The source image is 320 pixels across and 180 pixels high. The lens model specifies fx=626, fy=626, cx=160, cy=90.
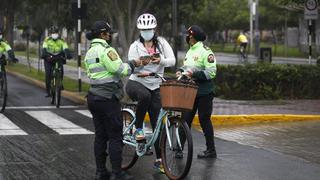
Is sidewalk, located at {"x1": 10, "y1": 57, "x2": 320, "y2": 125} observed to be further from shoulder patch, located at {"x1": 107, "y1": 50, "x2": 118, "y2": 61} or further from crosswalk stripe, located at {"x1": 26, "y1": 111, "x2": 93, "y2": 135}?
shoulder patch, located at {"x1": 107, "y1": 50, "x2": 118, "y2": 61}

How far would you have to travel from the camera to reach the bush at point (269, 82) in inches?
606

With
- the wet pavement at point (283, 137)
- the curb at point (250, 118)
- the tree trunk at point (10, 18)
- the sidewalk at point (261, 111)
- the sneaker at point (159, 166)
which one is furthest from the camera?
the tree trunk at point (10, 18)

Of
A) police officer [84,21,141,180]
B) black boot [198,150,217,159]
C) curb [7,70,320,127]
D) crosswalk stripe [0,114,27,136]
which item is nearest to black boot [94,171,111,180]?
police officer [84,21,141,180]

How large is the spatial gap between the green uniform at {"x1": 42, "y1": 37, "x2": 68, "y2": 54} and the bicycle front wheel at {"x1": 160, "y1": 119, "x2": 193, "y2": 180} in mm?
9053

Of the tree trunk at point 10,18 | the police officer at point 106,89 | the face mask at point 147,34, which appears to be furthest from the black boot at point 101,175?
the tree trunk at point 10,18

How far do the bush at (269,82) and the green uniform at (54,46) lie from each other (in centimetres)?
409

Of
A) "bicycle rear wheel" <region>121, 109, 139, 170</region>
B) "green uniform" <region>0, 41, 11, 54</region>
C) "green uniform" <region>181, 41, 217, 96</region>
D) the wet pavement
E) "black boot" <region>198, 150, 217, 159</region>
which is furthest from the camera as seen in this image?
"green uniform" <region>0, 41, 11, 54</region>

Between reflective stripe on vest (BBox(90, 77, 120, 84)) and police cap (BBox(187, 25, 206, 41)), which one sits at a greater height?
police cap (BBox(187, 25, 206, 41))

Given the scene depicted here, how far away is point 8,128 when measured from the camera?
11.5 meters

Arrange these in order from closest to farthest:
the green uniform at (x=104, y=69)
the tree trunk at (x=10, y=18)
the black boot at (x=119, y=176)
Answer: the green uniform at (x=104, y=69) < the black boot at (x=119, y=176) < the tree trunk at (x=10, y=18)

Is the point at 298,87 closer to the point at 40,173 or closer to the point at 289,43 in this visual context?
the point at 40,173

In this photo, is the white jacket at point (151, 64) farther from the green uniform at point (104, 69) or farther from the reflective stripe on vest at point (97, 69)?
the reflective stripe on vest at point (97, 69)

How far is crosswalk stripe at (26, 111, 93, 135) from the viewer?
1131cm

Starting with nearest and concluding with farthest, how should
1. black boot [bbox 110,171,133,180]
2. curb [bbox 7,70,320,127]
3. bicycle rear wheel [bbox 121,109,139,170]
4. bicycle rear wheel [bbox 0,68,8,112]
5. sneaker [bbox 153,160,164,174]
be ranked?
black boot [bbox 110,171,133,180] < sneaker [bbox 153,160,164,174] < bicycle rear wheel [bbox 121,109,139,170] < curb [bbox 7,70,320,127] < bicycle rear wheel [bbox 0,68,8,112]
